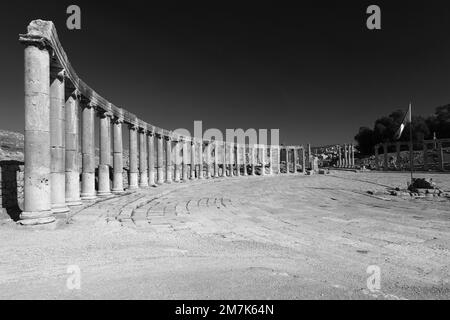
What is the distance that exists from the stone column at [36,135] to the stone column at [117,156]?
27.9 ft

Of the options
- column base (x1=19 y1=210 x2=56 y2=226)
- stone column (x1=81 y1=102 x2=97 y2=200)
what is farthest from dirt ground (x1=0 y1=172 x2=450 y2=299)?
stone column (x1=81 y1=102 x2=97 y2=200)

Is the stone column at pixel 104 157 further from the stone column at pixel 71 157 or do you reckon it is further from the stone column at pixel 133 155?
the stone column at pixel 133 155

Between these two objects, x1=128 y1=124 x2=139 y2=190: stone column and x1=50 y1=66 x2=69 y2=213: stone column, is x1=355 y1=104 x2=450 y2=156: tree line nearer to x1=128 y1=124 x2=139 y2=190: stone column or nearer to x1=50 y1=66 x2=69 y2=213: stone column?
x1=128 y1=124 x2=139 y2=190: stone column

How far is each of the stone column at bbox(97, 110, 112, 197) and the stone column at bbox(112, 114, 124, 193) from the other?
1.41 m

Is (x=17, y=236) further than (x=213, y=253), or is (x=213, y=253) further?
(x=17, y=236)

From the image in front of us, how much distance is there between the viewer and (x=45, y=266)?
5.00 meters

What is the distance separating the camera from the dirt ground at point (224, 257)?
162 inches

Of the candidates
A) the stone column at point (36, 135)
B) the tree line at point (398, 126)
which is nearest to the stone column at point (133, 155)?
the stone column at point (36, 135)

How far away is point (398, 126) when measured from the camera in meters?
71.3

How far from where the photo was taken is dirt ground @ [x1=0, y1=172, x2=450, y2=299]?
162 inches

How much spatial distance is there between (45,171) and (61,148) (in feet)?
6.25

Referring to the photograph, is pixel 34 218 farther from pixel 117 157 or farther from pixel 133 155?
pixel 133 155
